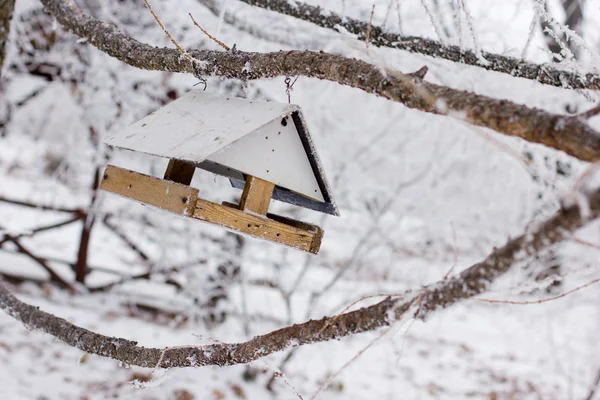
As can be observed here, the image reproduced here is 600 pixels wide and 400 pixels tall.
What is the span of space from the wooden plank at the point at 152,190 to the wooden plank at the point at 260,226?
0.04 metres

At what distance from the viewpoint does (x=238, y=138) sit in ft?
5.48

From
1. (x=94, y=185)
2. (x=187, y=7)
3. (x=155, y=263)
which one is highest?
(x=187, y=7)

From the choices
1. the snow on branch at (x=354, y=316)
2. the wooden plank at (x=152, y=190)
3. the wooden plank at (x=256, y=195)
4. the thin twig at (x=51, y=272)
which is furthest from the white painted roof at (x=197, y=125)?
the thin twig at (x=51, y=272)

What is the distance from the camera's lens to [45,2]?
227cm

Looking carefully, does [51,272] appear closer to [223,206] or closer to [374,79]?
[223,206]

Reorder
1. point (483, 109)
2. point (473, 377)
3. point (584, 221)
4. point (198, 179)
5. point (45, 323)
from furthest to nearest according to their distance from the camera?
point (473, 377), point (198, 179), point (45, 323), point (483, 109), point (584, 221)

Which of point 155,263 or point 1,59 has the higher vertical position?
point 1,59

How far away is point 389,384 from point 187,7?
398 centimetres

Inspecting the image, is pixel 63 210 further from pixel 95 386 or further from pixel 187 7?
pixel 187 7

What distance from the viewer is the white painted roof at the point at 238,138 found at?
5.67ft

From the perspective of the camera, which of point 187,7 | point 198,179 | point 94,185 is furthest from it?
point 94,185

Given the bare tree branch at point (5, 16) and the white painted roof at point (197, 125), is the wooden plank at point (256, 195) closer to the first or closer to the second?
the white painted roof at point (197, 125)

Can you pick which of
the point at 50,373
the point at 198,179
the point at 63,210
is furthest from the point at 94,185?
the point at 50,373

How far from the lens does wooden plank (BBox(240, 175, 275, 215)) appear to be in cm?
194
